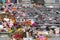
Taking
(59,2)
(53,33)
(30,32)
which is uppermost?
(30,32)

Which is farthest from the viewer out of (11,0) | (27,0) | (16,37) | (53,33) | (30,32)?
(27,0)

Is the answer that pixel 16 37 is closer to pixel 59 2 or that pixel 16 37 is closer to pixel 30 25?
pixel 30 25

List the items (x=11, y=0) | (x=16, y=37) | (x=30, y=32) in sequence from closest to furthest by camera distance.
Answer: (x=16, y=37), (x=30, y=32), (x=11, y=0)

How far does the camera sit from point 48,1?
1866cm

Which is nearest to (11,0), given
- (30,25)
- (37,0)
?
(37,0)

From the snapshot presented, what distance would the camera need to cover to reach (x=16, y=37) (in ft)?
17.9

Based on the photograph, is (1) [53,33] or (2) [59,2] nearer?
(1) [53,33]

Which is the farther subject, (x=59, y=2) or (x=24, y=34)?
(x=59, y=2)

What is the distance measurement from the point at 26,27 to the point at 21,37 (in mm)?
441

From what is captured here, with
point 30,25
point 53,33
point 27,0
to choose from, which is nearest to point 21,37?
point 30,25

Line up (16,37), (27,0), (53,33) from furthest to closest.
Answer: (27,0) → (53,33) → (16,37)

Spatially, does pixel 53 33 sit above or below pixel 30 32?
below

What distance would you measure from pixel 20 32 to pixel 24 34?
0.10 metres

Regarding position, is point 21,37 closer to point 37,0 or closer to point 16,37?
point 16,37
